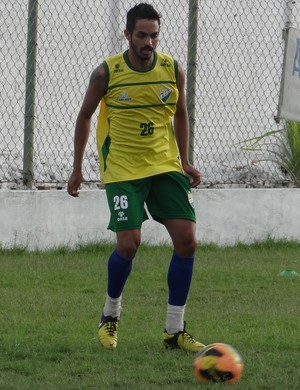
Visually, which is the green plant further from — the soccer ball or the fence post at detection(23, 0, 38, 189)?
the soccer ball

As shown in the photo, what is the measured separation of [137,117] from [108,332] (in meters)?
1.28

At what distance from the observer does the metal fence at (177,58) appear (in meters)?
10.9

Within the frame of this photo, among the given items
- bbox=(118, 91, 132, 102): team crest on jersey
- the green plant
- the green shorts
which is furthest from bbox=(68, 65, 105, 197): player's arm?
the green plant

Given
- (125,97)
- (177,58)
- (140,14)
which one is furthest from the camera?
(177,58)

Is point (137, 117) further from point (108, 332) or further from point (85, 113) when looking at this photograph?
point (108, 332)

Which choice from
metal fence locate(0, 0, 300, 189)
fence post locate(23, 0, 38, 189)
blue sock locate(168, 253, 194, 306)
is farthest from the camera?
metal fence locate(0, 0, 300, 189)

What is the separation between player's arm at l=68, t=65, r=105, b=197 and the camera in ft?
22.0

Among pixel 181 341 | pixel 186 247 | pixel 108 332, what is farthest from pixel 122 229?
pixel 181 341

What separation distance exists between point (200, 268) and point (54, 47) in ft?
9.27

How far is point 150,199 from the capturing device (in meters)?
6.80

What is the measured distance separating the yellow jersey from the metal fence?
160 inches

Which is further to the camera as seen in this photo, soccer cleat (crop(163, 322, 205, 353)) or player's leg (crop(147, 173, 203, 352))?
player's leg (crop(147, 173, 203, 352))

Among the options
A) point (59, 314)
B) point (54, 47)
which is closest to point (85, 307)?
point (59, 314)

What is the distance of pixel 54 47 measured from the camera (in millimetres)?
11195
